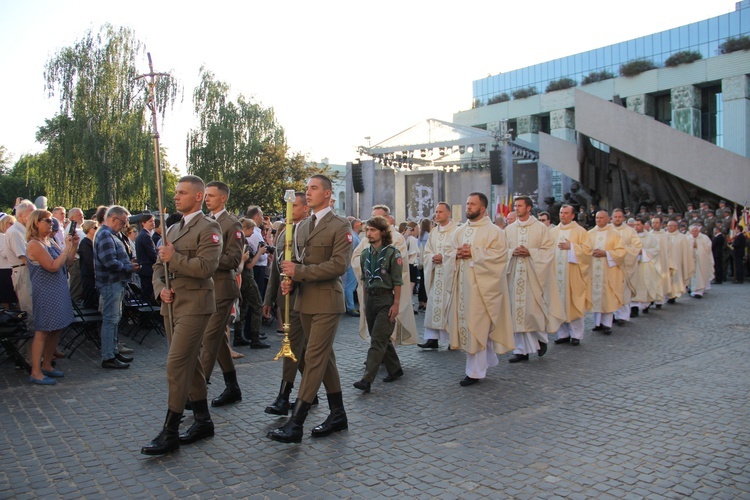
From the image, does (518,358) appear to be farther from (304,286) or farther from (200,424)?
(200,424)

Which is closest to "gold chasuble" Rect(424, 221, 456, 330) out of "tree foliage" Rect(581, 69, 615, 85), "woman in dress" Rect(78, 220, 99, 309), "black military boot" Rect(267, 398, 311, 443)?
"black military boot" Rect(267, 398, 311, 443)

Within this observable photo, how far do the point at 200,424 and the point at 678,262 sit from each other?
14318 mm

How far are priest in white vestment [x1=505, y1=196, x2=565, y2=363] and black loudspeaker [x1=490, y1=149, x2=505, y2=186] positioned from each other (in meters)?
19.5

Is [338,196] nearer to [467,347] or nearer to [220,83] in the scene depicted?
[220,83]

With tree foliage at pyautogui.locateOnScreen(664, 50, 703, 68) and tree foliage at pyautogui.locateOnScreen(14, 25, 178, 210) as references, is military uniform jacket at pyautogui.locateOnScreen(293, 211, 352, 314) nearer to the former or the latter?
tree foliage at pyautogui.locateOnScreen(14, 25, 178, 210)

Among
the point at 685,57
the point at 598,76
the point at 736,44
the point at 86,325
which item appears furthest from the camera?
the point at 598,76

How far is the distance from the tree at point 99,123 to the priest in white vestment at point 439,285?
2446 cm

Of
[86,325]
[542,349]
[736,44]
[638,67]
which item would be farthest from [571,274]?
[638,67]

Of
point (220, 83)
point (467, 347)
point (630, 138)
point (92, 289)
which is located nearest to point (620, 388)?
point (467, 347)

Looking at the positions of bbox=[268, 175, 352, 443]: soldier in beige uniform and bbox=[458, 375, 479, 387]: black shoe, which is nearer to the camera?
bbox=[268, 175, 352, 443]: soldier in beige uniform

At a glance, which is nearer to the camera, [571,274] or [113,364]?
Result: [113,364]

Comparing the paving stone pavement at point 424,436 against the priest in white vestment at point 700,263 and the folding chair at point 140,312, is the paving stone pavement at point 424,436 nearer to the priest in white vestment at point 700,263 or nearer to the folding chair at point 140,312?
the folding chair at point 140,312

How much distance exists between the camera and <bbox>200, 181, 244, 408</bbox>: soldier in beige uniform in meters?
5.66

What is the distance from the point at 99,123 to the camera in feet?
100
